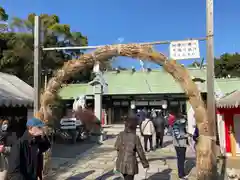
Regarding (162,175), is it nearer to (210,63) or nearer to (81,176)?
(81,176)

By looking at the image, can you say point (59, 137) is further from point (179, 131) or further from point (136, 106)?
point (136, 106)

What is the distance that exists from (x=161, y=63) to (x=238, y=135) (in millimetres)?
7882

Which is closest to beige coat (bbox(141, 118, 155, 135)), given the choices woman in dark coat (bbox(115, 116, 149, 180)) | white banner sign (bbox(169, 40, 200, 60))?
white banner sign (bbox(169, 40, 200, 60))

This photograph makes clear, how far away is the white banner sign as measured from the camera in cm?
574

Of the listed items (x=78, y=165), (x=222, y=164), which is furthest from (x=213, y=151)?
(x=78, y=165)

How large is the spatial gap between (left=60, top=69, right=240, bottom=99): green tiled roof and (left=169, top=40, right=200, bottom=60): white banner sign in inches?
660

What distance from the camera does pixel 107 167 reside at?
8.77 m

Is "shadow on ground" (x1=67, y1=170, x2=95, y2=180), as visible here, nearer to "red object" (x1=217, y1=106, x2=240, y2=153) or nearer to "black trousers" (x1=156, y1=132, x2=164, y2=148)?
"black trousers" (x1=156, y1=132, x2=164, y2=148)

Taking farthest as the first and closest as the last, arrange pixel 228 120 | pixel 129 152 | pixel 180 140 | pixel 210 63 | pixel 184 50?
pixel 228 120 < pixel 180 140 < pixel 184 50 < pixel 210 63 < pixel 129 152

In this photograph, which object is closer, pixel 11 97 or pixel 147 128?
pixel 11 97

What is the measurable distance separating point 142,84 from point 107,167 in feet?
54.5

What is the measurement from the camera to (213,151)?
4812 millimetres

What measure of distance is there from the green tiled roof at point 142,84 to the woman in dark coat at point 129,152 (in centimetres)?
1769

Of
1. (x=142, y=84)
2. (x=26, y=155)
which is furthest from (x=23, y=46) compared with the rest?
(x=26, y=155)
